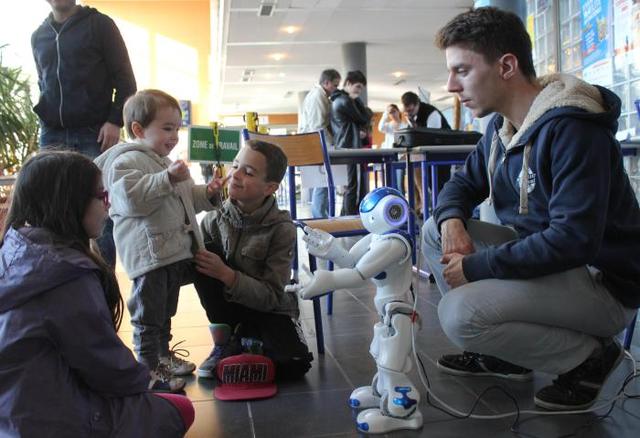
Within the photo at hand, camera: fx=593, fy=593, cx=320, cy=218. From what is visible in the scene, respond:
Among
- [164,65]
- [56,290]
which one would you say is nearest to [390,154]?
[56,290]

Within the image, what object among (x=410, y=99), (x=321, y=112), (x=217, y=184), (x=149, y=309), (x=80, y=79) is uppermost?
(x=410, y=99)

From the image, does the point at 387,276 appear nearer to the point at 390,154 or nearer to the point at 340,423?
the point at 340,423

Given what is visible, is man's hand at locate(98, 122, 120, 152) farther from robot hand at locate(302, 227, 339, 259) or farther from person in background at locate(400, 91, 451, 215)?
person in background at locate(400, 91, 451, 215)

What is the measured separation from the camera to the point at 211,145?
2084 millimetres

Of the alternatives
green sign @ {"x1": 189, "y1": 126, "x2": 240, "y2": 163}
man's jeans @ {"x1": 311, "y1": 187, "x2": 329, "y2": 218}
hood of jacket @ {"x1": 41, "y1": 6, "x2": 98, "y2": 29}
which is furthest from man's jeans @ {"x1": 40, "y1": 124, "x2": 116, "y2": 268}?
man's jeans @ {"x1": 311, "y1": 187, "x2": 329, "y2": 218}

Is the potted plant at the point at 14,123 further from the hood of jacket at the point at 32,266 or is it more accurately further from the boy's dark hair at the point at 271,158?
Answer: the hood of jacket at the point at 32,266

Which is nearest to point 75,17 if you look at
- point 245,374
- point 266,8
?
point 245,374

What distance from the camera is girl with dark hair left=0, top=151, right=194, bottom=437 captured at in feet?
3.50

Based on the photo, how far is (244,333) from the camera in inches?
75.0

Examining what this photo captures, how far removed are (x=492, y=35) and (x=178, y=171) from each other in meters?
0.88

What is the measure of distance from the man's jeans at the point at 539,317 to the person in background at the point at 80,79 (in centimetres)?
170

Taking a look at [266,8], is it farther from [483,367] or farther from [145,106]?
[483,367]

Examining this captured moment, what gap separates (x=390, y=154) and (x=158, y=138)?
65.9 inches

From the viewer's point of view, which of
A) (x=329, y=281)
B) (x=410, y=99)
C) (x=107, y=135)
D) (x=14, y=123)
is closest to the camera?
(x=329, y=281)
